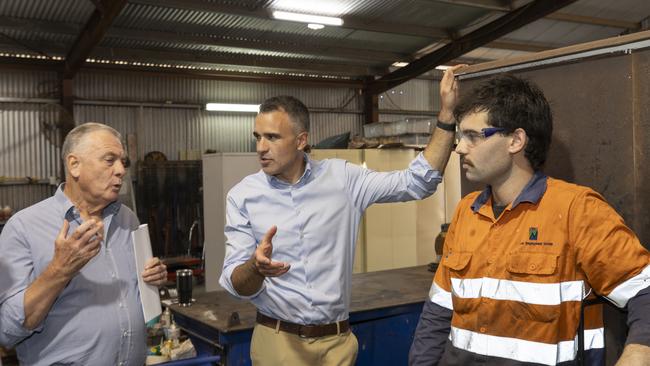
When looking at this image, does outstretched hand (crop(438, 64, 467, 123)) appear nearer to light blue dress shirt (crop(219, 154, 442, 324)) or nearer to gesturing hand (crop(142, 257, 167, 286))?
light blue dress shirt (crop(219, 154, 442, 324))

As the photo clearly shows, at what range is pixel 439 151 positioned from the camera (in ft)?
6.91

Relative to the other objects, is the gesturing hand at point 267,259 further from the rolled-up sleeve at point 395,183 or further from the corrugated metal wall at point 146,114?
the corrugated metal wall at point 146,114

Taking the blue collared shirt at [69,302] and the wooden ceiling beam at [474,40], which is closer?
the blue collared shirt at [69,302]

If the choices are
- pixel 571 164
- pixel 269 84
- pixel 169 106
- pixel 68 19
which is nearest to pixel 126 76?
pixel 169 106

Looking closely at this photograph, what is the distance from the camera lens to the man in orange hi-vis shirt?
140 cm

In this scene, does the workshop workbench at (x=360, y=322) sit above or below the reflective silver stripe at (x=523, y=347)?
below

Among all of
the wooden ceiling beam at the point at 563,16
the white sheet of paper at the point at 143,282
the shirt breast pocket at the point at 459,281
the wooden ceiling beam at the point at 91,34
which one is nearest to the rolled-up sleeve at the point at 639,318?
the shirt breast pocket at the point at 459,281

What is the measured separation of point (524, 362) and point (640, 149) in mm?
688

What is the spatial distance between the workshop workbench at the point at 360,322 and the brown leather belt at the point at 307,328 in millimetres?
331

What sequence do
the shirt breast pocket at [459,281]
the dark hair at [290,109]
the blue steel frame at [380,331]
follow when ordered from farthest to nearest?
1. the blue steel frame at [380,331]
2. the dark hair at [290,109]
3. the shirt breast pocket at [459,281]

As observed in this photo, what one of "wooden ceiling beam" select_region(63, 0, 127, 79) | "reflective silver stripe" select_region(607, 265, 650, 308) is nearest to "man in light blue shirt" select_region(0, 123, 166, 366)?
"reflective silver stripe" select_region(607, 265, 650, 308)

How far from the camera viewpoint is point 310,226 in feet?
7.41

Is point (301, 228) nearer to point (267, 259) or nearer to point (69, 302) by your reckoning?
point (267, 259)

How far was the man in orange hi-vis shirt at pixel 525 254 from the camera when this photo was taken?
1.40 metres
